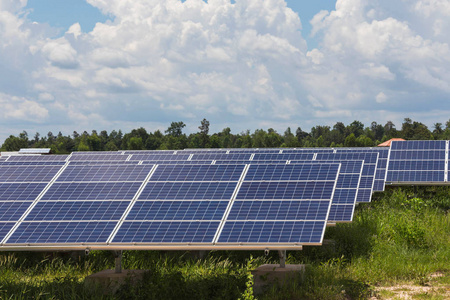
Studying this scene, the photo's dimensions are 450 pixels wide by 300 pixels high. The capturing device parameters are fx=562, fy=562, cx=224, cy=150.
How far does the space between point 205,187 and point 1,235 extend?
5.18 m

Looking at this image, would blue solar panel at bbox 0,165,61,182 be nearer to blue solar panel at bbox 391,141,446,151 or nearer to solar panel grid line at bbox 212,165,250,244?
solar panel grid line at bbox 212,165,250,244

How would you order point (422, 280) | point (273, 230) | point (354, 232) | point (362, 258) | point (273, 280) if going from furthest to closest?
point (354, 232)
point (362, 258)
point (422, 280)
point (273, 280)
point (273, 230)

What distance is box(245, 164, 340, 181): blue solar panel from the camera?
49.5 ft

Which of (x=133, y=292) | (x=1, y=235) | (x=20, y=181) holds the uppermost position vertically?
(x=20, y=181)

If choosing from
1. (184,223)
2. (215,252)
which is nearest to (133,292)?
(184,223)

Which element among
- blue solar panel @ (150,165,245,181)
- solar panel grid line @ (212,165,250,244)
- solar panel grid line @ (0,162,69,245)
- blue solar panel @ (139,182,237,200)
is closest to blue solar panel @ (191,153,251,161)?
blue solar panel @ (150,165,245,181)

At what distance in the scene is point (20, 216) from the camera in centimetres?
1435

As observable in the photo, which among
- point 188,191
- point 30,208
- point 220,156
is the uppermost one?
point 220,156

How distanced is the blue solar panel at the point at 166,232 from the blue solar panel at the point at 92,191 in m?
1.60

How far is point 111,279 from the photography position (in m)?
13.6

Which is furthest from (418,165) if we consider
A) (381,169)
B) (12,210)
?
(12,210)

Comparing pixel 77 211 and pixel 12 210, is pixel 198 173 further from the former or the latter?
pixel 12 210

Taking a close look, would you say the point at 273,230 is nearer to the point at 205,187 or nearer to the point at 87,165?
the point at 205,187

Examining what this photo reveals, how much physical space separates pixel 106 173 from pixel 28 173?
2.56 metres
